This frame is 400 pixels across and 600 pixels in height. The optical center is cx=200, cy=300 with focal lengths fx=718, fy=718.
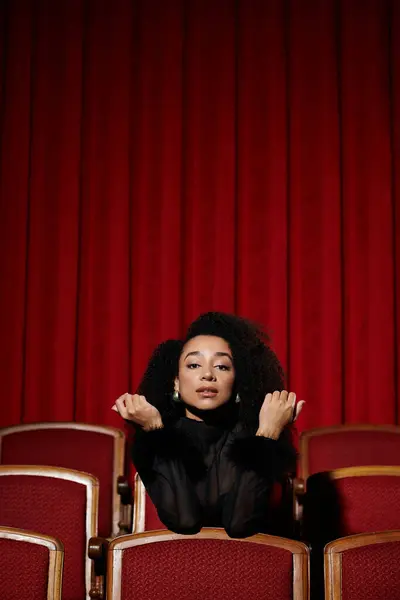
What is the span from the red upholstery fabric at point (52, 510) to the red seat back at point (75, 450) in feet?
1.77

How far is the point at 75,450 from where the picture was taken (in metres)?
1.96

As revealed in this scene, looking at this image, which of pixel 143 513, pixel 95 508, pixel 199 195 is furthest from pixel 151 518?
pixel 199 195

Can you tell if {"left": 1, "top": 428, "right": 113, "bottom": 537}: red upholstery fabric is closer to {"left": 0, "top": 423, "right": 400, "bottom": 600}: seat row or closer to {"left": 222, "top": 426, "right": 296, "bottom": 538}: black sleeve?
{"left": 0, "top": 423, "right": 400, "bottom": 600}: seat row

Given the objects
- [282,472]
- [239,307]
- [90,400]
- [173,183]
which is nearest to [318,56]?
[173,183]

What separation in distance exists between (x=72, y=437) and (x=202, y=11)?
5.61ft

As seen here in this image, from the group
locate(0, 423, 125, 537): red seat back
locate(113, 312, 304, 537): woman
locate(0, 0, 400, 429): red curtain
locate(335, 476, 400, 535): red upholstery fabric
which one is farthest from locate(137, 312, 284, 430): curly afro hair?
locate(0, 0, 400, 429): red curtain

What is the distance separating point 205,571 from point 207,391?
1.40 ft

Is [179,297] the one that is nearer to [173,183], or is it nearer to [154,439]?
[173,183]

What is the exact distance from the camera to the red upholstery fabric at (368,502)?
1333mm

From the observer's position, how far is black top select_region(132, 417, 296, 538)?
4.07ft

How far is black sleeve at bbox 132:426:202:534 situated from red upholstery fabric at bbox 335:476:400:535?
293 mm

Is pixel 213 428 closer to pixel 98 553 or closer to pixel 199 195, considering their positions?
pixel 98 553

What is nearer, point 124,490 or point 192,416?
point 192,416

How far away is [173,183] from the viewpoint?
8.91 ft
